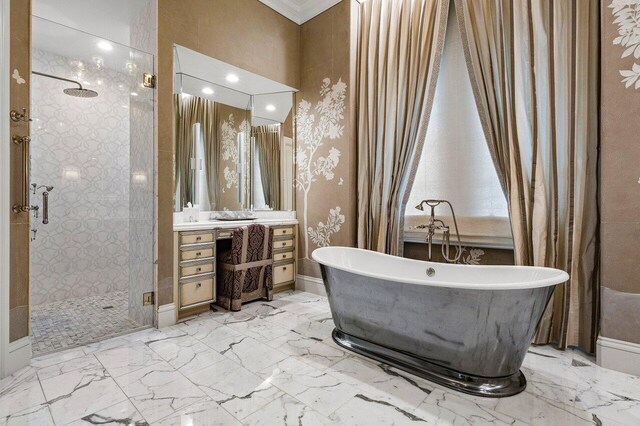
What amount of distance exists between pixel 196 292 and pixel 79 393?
1124 millimetres

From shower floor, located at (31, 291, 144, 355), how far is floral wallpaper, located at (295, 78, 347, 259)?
1893 millimetres

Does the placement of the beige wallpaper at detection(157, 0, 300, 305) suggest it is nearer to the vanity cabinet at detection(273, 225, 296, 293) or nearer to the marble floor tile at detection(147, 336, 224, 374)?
the marble floor tile at detection(147, 336, 224, 374)

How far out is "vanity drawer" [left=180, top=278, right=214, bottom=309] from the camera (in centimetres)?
263

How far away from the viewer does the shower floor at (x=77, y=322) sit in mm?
2256

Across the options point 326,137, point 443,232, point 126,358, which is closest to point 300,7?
point 326,137

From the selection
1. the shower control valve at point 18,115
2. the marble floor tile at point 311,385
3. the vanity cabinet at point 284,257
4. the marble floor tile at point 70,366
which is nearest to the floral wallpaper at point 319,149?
the vanity cabinet at point 284,257

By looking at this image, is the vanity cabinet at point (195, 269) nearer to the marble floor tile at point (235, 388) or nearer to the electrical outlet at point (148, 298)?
the electrical outlet at point (148, 298)

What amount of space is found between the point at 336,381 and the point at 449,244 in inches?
59.0

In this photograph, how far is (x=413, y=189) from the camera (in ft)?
9.69

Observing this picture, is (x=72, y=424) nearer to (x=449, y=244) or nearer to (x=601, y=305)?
(x=449, y=244)

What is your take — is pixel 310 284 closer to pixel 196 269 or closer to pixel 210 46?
pixel 196 269

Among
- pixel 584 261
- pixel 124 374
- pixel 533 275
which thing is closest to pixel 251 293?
pixel 124 374

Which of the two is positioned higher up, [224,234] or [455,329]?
[224,234]

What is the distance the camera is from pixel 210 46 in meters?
2.84
